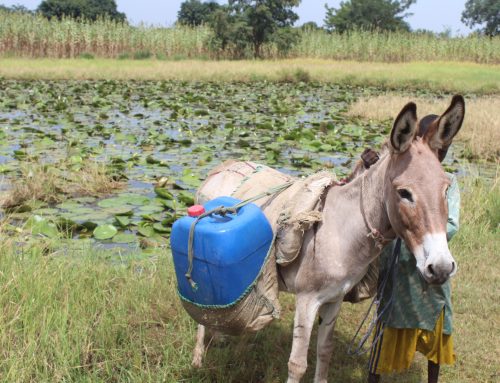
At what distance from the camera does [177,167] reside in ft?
26.1

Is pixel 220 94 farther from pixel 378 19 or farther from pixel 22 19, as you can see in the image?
pixel 378 19

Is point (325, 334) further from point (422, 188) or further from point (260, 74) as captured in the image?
point (260, 74)

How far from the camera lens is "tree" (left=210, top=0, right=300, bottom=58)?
27812mm

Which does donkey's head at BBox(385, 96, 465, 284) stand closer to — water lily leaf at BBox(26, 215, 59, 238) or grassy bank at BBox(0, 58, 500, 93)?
water lily leaf at BBox(26, 215, 59, 238)

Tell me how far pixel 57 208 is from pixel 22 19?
22.2 metres

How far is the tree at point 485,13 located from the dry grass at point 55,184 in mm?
61012

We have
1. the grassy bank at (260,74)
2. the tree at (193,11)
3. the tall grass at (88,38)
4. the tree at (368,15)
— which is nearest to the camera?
the grassy bank at (260,74)

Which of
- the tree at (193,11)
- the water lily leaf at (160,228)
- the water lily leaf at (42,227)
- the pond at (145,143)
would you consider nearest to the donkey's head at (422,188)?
the pond at (145,143)

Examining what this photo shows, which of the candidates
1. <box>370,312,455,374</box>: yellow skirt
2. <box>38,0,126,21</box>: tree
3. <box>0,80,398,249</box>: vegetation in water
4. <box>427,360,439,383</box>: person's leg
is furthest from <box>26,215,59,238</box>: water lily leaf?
<box>38,0,126,21</box>: tree

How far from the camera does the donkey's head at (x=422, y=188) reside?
2019mm

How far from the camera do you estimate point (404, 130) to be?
2.17 meters

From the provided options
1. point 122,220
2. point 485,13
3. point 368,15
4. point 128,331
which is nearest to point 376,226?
point 128,331

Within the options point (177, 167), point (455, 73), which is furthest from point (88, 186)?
point (455, 73)

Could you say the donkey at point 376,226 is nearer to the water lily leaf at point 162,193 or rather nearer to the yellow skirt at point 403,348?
the yellow skirt at point 403,348
